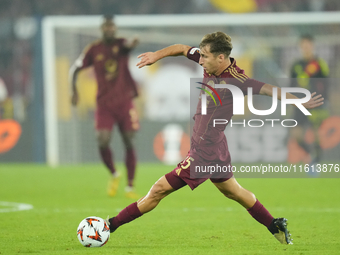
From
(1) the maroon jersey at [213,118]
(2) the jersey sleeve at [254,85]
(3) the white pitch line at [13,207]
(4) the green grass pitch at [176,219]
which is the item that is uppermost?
(2) the jersey sleeve at [254,85]

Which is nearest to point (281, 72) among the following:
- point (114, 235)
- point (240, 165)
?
point (240, 165)

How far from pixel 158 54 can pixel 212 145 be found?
834 millimetres

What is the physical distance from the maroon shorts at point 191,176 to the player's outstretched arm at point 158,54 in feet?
2.66

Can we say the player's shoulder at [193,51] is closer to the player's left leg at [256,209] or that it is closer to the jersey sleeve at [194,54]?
the jersey sleeve at [194,54]

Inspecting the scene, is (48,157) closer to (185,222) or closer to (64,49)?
(64,49)

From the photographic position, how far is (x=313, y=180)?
1013 cm

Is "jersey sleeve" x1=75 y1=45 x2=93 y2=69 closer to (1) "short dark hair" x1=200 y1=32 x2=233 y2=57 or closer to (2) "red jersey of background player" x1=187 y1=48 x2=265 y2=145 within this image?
(2) "red jersey of background player" x1=187 y1=48 x2=265 y2=145

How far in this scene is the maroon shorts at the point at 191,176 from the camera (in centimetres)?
445

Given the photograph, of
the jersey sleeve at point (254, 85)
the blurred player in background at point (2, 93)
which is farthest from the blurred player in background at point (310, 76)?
the blurred player in background at point (2, 93)

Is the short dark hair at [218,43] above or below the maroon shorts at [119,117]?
above

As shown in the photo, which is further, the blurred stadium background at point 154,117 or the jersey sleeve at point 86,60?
the jersey sleeve at point 86,60

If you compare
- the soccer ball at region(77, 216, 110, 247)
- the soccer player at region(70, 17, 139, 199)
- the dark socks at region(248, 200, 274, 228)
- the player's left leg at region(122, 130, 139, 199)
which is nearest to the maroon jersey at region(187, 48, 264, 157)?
the dark socks at region(248, 200, 274, 228)

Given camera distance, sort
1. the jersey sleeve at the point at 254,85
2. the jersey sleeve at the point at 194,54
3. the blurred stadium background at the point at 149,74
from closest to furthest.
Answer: the jersey sleeve at the point at 254,85
the jersey sleeve at the point at 194,54
the blurred stadium background at the point at 149,74

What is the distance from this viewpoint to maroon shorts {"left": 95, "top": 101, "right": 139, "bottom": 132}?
8.20 meters
